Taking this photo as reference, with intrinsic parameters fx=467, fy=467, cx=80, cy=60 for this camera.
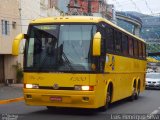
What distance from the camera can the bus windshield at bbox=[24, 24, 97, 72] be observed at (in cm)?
1475

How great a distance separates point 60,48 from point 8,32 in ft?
74.4

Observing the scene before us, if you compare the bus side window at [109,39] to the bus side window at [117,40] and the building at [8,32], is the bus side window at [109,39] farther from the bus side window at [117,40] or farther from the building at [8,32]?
the building at [8,32]

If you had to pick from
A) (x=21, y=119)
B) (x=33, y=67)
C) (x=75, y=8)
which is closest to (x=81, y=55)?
(x=33, y=67)

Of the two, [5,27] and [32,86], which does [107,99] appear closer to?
[32,86]

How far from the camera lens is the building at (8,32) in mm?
35956

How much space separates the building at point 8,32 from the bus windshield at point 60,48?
20798 millimetres

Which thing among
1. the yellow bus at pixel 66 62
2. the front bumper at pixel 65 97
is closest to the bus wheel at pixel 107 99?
the yellow bus at pixel 66 62

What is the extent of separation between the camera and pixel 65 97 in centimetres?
1469

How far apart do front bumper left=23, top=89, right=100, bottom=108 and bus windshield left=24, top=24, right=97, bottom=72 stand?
71 cm

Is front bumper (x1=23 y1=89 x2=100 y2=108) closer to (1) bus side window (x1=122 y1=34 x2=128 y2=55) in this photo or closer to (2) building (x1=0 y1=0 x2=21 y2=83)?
(1) bus side window (x1=122 y1=34 x2=128 y2=55)

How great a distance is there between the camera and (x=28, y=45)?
15.4 m

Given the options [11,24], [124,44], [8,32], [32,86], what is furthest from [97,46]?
[11,24]

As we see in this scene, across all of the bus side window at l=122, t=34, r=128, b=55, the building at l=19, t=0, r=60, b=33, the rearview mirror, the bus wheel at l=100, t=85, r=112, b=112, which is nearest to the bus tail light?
the rearview mirror

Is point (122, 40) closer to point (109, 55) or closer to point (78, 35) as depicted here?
point (109, 55)
